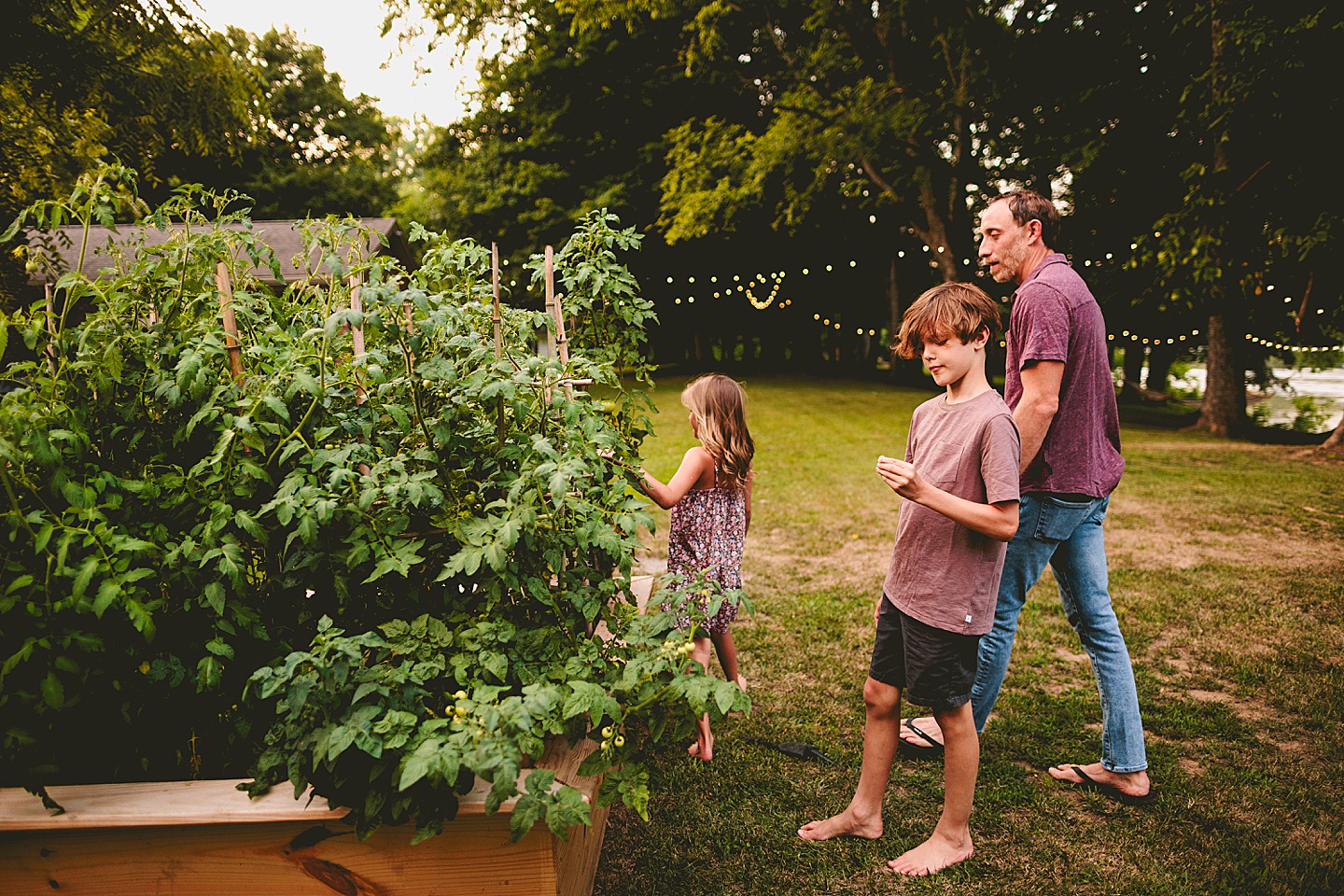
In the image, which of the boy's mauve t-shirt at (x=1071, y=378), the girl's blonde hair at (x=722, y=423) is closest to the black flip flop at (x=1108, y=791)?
the boy's mauve t-shirt at (x=1071, y=378)

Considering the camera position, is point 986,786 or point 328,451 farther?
point 986,786

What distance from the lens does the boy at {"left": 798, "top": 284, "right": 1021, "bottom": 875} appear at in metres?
2.10

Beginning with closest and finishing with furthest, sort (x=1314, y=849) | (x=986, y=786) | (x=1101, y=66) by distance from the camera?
(x=1314, y=849), (x=986, y=786), (x=1101, y=66)

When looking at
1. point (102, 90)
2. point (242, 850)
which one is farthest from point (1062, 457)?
point (102, 90)

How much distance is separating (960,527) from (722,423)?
1041mm

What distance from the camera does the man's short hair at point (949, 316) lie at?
2160mm

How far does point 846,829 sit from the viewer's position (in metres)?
2.52

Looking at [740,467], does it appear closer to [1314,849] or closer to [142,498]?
[142,498]

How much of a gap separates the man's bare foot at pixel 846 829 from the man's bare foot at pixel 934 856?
0.38ft

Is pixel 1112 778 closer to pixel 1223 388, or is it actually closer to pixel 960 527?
pixel 960 527

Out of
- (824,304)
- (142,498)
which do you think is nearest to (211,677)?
(142,498)

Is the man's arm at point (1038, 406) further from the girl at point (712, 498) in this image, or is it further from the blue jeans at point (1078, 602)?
the girl at point (712, 498)

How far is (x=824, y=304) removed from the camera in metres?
26.4

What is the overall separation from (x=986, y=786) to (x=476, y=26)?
14344 millimetres
